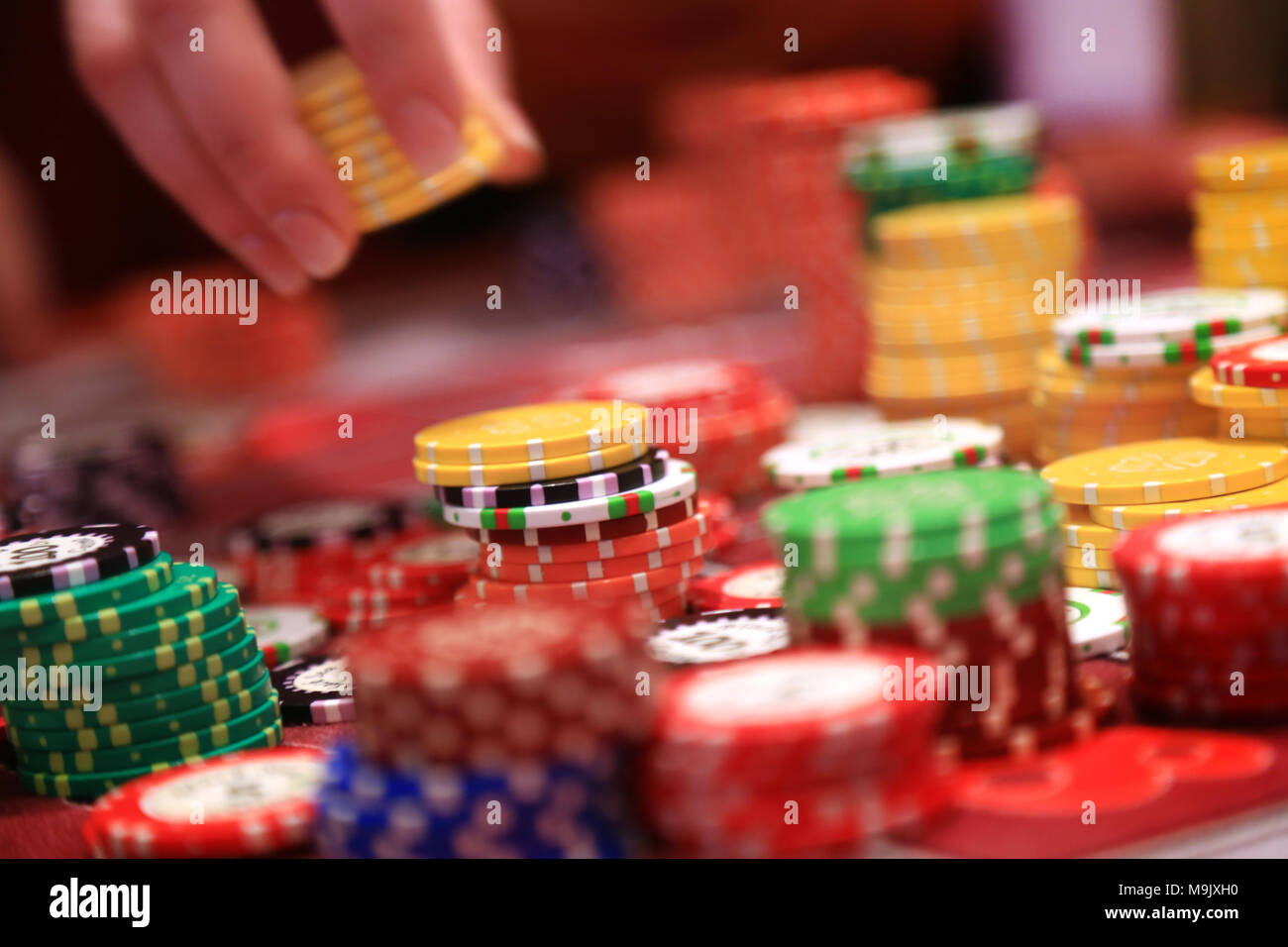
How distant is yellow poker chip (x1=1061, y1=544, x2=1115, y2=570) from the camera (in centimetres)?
316

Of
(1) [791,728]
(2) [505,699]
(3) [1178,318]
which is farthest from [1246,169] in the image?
(2) [505,699]

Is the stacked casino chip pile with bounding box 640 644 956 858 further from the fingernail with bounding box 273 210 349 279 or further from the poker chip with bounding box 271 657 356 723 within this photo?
the fingernail with bounding box 273 210 349 279

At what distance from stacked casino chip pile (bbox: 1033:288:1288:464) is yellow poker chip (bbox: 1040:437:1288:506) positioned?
Result: 0.83 feet

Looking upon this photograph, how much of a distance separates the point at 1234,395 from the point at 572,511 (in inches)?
51.7

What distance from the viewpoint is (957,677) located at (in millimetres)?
2326

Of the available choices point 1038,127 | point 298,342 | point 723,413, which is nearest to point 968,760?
point 723,413

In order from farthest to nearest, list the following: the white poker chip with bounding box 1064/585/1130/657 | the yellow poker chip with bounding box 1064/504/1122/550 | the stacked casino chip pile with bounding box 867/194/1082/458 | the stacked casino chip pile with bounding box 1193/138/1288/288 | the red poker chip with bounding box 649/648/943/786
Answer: the stacked casino chip pile with bounding box 867/194/1082/458 < the stacked casino chip pile with bounding box 1193/138/1288/288 < the yellow poker chip with bounding box 1064/504/1122/550 < the white poker chip with bounding box 1064/585/1130/657 < the red poker chip with bounding box 649/648/943/786

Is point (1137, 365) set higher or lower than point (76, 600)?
higher

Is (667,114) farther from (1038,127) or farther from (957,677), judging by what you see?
(957,677)

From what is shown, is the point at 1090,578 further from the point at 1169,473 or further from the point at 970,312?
the point at 970,312

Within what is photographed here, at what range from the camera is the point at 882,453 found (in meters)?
3.70

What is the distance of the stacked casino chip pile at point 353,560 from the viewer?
367cm

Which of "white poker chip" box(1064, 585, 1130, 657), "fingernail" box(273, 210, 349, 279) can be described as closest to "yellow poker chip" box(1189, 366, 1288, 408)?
"white poker chip" box(1064, 585, 1130, 657)

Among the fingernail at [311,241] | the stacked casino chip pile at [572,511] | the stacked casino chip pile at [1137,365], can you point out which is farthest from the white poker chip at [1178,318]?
the fingernail at [311,241]
